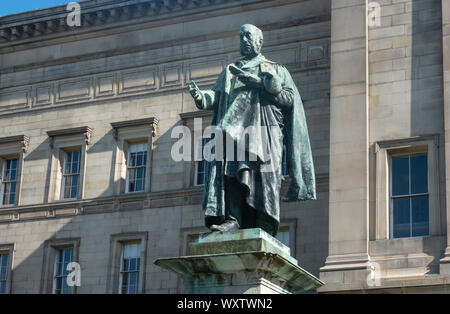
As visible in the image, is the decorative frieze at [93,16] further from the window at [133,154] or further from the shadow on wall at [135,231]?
the shadow on wall at [135,231]

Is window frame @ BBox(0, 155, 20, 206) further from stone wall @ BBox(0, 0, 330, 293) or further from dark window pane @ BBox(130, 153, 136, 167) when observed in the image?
dark window pane @ BBox(130, 153, 136, 167)

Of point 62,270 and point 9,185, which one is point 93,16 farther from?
point 62,270

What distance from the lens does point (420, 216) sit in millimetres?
25594

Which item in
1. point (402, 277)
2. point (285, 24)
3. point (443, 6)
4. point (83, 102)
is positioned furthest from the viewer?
point (83, 102)

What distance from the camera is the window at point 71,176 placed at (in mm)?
33500

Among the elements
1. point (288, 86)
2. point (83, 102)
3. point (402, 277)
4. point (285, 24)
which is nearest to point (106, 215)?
point (83, 102)

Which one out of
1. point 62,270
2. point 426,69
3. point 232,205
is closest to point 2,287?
point 62,270

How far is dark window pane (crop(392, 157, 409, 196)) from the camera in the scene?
85.2 ft

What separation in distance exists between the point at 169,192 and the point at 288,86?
19526mm

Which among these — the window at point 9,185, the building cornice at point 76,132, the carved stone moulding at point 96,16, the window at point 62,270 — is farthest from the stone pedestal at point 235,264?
the window at point 9,185

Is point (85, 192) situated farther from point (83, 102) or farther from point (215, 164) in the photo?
point (215, 164)

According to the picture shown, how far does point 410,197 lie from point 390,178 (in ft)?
2.58

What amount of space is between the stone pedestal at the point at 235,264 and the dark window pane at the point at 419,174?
1486 cm
